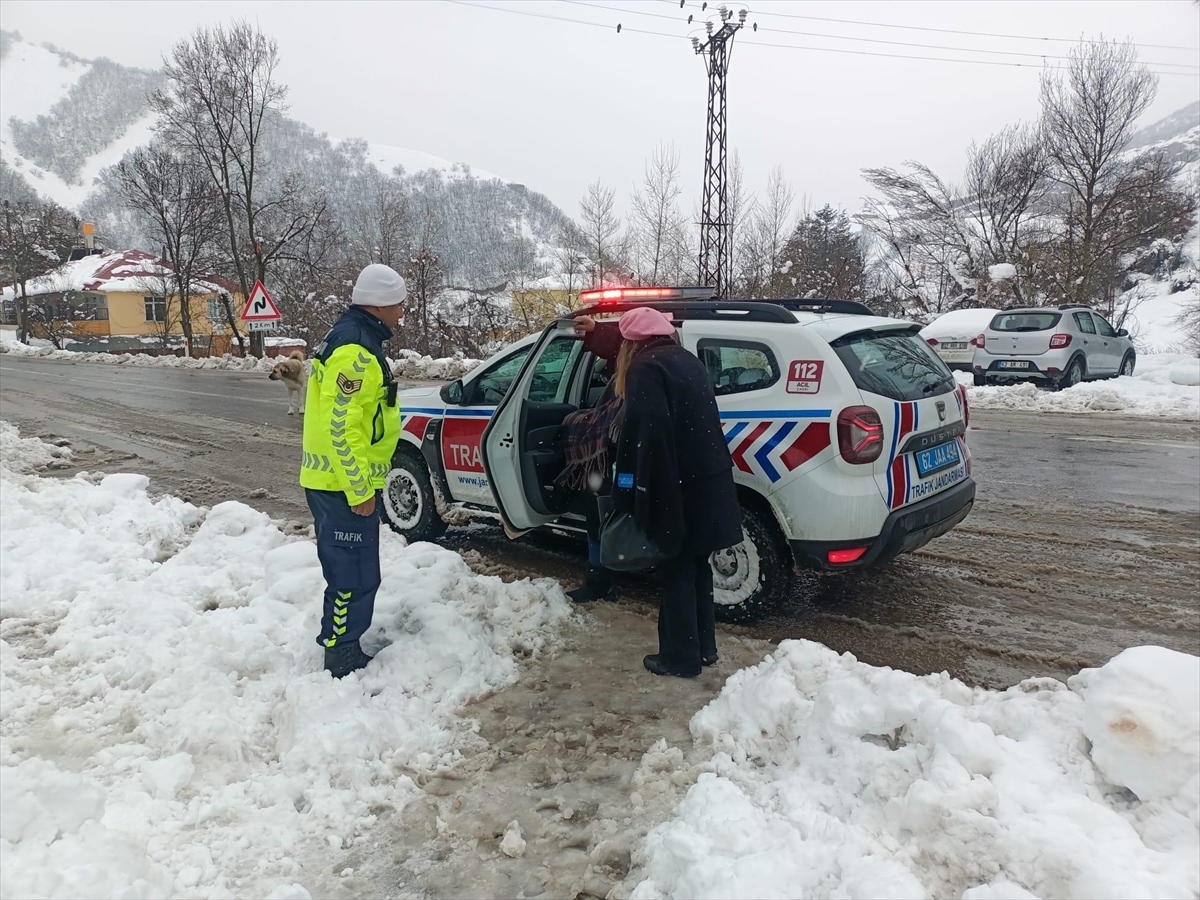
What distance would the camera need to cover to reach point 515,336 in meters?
26.7

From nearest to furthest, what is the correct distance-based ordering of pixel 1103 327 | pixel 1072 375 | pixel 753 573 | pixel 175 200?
pixel 753 573, pixel 1072 375, pixel 1103 327, pixel 175 200

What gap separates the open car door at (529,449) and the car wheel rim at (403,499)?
1290 millimetres

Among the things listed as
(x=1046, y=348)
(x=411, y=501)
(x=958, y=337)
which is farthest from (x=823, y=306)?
(x=958, y=337)

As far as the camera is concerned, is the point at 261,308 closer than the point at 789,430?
No

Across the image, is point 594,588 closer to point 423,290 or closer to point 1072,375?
point 1072,375

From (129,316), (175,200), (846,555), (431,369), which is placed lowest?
(846,555)

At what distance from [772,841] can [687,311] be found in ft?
10.1

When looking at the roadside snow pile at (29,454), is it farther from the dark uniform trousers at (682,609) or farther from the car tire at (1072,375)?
the car tire at (1072,375)

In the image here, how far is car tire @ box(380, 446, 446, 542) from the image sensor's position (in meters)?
5.98

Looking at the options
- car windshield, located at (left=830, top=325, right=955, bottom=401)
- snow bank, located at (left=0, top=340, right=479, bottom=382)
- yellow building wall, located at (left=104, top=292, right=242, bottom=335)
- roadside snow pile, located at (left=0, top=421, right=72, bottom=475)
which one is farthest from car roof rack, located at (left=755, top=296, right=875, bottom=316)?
yellow building wall, located at (left=104, top=292, right=242, bottom=335)

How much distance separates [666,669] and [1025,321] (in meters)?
14.9

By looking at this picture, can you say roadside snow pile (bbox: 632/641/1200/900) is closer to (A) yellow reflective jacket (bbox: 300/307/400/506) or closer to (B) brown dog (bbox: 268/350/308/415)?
(A) yellow reflective jacket (bbox: 300/307/400/506)

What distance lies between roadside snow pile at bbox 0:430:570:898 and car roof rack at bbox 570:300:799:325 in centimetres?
175

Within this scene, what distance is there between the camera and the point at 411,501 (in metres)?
6.14
